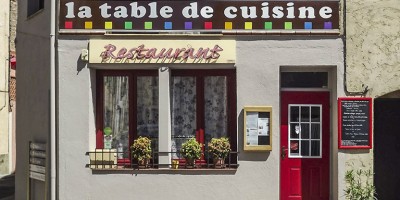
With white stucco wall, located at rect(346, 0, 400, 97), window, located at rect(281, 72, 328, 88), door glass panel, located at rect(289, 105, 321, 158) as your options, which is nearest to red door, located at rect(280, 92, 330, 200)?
door glass panel, located at rect(289, 105, 321, 158)

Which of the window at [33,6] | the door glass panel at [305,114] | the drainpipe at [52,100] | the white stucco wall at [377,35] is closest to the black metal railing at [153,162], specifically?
the drainpipe at [52,100]

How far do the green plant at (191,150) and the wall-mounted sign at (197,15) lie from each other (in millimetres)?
2117

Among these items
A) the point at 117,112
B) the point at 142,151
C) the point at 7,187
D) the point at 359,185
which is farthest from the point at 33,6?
the point at 359,185

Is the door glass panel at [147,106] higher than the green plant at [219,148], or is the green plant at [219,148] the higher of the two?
the door glass panel at [147,106]

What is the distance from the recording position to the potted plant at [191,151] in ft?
31.6

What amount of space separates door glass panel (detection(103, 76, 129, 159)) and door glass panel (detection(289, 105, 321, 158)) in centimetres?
317

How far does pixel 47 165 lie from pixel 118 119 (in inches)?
62.9

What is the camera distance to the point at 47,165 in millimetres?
10078

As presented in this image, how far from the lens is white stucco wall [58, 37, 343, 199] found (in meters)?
9.63

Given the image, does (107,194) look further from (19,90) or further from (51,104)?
(19,90)

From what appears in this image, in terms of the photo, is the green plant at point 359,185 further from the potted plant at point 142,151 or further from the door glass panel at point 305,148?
the potted plant at point 142,151

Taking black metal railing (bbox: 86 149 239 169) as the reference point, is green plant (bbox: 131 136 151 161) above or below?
above

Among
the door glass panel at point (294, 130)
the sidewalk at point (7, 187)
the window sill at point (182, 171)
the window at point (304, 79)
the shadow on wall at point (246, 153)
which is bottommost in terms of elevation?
the sidewalk at point (7, 187)

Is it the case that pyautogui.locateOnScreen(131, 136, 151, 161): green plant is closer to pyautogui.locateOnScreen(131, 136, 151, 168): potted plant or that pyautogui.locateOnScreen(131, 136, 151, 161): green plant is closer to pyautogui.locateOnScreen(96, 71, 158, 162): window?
pyautogui.locateOnScreen(131, 136, 151, 168): potted plant
